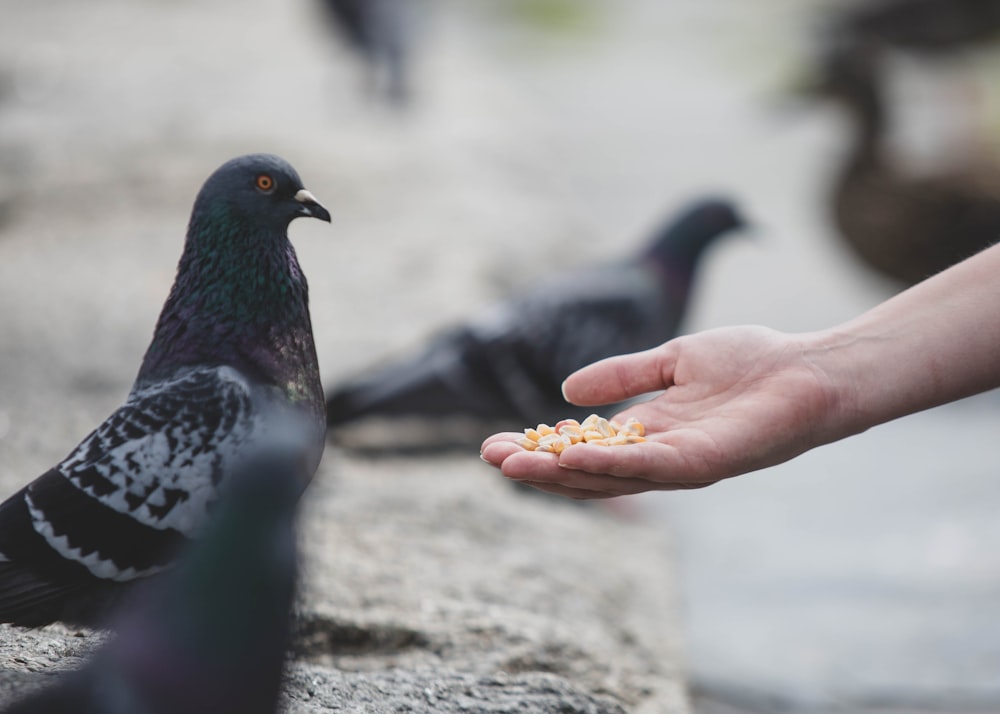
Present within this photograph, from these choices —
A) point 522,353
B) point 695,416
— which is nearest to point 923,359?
point 695,416

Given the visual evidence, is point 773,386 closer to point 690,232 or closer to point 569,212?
point 690,232

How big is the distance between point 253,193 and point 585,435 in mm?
864

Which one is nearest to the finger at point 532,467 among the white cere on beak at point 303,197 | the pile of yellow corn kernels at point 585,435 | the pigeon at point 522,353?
the pile of yellow corn kernels at point 585,435

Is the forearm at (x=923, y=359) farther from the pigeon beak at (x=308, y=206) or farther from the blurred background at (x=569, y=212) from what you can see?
the blurred background at (x=569, y=212)

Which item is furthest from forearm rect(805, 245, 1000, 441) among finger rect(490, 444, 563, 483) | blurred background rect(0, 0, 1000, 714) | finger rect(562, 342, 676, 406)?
blurred background rect(0, 0, 1000, 714)

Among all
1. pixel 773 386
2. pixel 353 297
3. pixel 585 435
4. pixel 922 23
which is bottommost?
pixel 585 435

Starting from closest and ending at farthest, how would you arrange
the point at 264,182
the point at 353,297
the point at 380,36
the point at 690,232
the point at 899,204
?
the point at 264,182 < the point at 690,232 < the point at 353,297 < the point at 899,204 < the point at 380,36

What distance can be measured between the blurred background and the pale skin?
152cm

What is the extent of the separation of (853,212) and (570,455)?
5.60 metres

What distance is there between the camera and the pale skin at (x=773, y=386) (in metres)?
2.09

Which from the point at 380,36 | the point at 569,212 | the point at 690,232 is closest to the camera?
the point at 690,232

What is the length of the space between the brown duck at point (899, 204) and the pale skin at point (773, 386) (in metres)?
3.76

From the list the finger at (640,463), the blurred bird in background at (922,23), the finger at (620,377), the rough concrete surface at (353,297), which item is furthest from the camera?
the blurred bird in background at (922,23)

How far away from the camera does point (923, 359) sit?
2.28m
